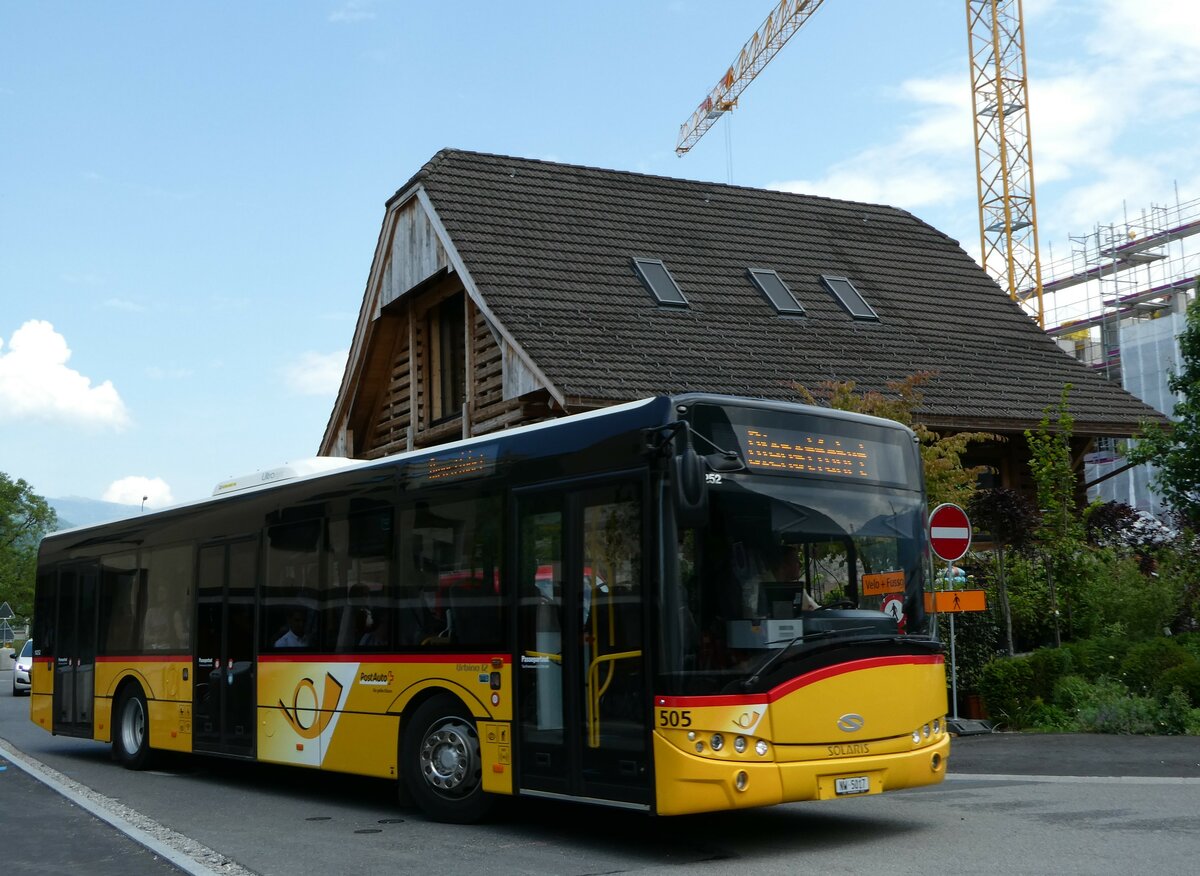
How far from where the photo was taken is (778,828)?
10.3 m

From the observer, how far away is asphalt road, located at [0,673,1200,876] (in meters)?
8.62

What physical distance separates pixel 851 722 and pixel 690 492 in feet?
6.38

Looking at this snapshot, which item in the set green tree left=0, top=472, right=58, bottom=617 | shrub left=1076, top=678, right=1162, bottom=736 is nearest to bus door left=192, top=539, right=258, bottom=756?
shrub left=1076, top=678, right=1162, bottom=736

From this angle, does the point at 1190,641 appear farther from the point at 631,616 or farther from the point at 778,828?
the point at 631,616

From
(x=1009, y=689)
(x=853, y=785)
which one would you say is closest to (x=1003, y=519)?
(x=1009, y=689)

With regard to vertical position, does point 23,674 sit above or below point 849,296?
below

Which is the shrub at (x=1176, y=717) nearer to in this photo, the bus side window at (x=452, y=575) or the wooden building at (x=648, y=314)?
the wooden building at (x=648, y=314)

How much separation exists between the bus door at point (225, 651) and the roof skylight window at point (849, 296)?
1451cm

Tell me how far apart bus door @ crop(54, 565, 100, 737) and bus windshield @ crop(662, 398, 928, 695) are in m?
10.1

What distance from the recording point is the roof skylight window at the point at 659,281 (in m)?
23.8

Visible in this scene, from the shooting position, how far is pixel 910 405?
63.0 feet

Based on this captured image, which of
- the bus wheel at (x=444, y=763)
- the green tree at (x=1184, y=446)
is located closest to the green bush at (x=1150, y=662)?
the green tree at (x=1184, y=446)

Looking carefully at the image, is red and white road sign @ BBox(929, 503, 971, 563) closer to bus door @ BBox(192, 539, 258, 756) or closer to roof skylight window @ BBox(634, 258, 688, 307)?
bus door @ BBox(192, 539, 258, 756)

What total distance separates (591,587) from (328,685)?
11.9 feet
